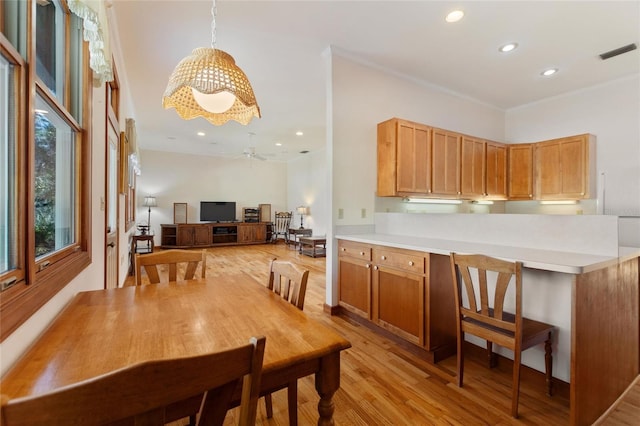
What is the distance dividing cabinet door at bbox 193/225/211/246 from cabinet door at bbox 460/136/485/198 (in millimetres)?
7018

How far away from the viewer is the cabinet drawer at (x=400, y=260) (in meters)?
2.32

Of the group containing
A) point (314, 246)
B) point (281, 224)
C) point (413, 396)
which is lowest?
point (413, 396)

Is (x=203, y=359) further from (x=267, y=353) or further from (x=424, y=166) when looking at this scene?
(x=424, y=166)

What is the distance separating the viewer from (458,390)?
75.1 inches

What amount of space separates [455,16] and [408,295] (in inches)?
102

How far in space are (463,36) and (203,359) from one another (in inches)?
144

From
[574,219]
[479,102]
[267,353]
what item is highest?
[479,102]

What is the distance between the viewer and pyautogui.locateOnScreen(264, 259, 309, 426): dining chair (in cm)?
143

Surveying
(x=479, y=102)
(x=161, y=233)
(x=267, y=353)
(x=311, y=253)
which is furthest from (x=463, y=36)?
(x=161, y=233)

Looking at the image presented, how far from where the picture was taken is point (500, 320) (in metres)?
1.72

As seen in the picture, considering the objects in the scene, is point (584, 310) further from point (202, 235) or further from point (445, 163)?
point (202, 235)

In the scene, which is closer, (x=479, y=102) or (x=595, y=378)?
(x=595, y=378)

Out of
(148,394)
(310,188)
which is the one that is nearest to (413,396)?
(148,394)

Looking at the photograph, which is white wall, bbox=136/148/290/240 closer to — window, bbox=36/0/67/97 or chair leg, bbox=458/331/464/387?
window, bbox=36/0/67/97
